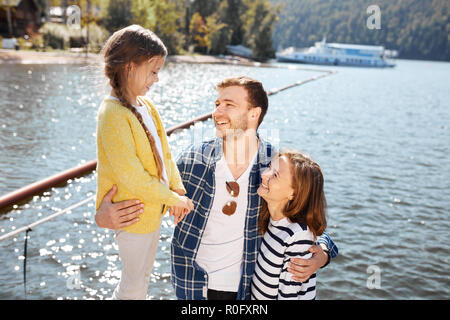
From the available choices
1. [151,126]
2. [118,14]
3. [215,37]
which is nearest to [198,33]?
[215,37]

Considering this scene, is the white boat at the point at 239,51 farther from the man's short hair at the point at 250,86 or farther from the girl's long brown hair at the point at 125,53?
the girl's long brown hair at the point at 125,53

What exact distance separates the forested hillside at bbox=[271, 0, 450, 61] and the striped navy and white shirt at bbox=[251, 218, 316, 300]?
10262cm

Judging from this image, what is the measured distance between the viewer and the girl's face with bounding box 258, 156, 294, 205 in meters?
2.02

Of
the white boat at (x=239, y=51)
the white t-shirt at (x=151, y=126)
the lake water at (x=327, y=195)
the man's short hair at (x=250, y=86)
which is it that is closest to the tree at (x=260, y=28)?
the white boat at (x=239, y=51)

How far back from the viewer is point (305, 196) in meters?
2.07

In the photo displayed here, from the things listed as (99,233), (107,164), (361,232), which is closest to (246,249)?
(107,164)

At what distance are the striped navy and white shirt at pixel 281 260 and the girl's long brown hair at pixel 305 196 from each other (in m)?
0.04

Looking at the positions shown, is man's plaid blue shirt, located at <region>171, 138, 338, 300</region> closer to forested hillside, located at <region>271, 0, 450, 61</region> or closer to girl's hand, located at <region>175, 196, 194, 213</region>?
girl's hand, located at <region>175, 196, 194, 213</region>

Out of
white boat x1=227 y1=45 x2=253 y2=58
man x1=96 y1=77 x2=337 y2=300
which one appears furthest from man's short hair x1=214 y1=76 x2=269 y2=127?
white boat x1=227 y1=45 x2=253 y2=58

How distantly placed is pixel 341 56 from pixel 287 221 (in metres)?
94.6

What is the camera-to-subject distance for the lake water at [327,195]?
5.75 m

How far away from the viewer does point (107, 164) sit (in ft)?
6.17

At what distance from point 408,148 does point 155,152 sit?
15.0m
